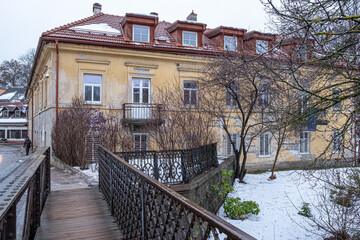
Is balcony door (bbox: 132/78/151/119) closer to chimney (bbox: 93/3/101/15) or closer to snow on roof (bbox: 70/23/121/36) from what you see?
snow on roof (bbox: 70/23/121/36)

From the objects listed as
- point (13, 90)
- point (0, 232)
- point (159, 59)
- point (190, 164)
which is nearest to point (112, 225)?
point (0, 232)

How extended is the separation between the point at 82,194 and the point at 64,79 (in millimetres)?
10138

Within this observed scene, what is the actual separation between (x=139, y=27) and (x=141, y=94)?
12.8 ft

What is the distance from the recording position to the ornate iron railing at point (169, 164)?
7359mm

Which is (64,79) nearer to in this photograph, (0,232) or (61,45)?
(61,45)

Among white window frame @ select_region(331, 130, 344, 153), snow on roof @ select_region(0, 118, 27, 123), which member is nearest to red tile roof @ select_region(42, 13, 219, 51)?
white window frame @ select_region(331, 130, 344, 153)

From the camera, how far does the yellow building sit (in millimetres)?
15109

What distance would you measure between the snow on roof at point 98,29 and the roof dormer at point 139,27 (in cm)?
64

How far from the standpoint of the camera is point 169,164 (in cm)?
786

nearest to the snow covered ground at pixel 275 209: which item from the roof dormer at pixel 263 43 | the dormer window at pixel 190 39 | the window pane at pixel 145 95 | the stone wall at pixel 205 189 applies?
the stone wall at pixel 205 189

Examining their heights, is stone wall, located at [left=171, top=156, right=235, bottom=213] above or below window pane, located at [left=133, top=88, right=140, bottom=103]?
below

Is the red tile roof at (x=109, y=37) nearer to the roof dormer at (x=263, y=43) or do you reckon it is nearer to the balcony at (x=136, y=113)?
the balcony at (x=136, y=113)

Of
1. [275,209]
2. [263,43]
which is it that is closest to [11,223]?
[263,43]

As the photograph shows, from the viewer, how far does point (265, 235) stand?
7762mm
